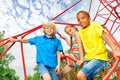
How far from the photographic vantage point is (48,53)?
5.79 meters

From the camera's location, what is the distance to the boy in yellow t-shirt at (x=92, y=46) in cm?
491

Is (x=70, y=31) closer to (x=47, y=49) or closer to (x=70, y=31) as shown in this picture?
(x=70, y=31)

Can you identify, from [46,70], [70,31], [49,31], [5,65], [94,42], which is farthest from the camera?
[5,65]

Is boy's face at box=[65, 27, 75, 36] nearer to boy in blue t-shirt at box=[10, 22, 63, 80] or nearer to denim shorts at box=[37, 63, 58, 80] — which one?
boy in blue t-shirt at box=[10, 22, 63, 80]

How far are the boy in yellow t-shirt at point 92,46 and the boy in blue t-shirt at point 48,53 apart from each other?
29.0 inches

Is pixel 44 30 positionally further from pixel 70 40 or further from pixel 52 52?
pixel 70 40

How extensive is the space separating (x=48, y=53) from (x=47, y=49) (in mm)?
81

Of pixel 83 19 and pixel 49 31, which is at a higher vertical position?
pixel 83 19

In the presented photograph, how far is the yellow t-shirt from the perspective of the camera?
499 centimetres

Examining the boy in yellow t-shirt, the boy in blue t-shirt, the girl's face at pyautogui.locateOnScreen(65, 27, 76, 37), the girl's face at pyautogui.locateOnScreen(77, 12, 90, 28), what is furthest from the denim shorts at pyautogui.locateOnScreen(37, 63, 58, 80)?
the girl's face at pyautogui.locateOnScreen(65, 27, 76, 37)

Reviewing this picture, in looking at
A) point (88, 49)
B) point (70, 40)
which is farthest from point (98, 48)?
point (70, 40)

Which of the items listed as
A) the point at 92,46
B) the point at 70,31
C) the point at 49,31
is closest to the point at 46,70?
the point at 49,31

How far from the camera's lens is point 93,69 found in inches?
194

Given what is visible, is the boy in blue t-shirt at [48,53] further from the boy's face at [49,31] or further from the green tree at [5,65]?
the green tree at [5,65]
